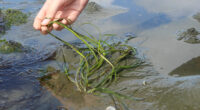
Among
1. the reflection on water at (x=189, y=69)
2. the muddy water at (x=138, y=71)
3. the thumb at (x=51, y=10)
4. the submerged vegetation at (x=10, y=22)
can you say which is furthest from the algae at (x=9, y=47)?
the reflection on water at (x=189, y=69)

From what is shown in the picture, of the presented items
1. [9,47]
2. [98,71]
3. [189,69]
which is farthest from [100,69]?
[9,47]

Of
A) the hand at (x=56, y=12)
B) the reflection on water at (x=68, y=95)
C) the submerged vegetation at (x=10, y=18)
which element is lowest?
the reflection on water at (x=68, y=95)

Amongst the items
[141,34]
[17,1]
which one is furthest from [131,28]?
[17,1]

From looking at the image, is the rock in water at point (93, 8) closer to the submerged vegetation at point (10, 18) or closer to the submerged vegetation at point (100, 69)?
the submerged vegetation at point (10, 18)

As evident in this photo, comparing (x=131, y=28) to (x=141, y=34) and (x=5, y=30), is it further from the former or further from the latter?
(x=5, y=30)

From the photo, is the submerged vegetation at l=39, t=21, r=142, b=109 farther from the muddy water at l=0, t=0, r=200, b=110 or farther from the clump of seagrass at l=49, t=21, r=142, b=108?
the muddy water at l=0, t=0, r=200, b=110

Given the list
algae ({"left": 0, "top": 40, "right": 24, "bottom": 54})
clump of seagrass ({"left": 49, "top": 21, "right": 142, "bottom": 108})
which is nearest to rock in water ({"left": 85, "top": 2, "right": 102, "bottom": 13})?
algae ({"left": 0, "top": 40, "right": 24, "bottom": 54})

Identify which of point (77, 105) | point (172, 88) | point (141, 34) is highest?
point (141, 34)
